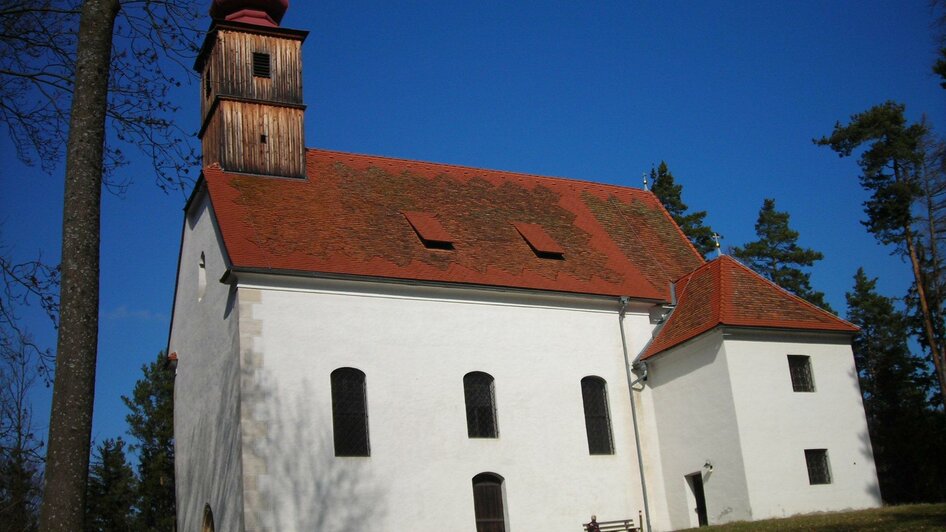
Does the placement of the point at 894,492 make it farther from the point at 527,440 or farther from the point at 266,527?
the point at 266,527

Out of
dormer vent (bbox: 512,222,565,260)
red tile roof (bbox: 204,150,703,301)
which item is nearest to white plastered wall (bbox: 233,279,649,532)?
red tile roof (bbox: 204,150,703,301)

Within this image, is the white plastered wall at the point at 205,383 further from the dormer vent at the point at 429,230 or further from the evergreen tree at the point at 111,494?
the evergreen tree at the point at 111,494

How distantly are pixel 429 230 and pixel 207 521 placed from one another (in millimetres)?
8901

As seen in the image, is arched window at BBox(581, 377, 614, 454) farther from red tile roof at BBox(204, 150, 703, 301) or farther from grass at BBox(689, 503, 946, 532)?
grass at BBox(689, 503, 946, 532)

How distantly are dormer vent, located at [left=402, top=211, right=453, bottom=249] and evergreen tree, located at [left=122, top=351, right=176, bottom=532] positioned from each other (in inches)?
794

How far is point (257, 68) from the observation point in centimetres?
2630

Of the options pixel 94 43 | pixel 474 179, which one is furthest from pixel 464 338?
pixel 94 43

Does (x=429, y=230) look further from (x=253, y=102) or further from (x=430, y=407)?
(x=253, y=102)

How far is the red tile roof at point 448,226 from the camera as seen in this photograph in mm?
22797

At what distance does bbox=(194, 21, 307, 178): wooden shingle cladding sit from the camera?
25.3m

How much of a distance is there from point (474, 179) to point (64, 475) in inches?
854

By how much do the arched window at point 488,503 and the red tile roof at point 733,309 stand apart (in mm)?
5616

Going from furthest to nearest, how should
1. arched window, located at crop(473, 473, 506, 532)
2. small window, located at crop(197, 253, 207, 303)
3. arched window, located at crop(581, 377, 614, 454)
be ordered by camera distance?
small window, located at crop(197, 253, 207, 303)
arched window, located at crop(581, 377, 614, 454)
arched window, located at crop(473, 473, 506, 532)

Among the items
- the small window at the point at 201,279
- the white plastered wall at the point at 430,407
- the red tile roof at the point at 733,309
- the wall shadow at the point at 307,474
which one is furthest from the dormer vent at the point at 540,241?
the small window at the point at 201,279
